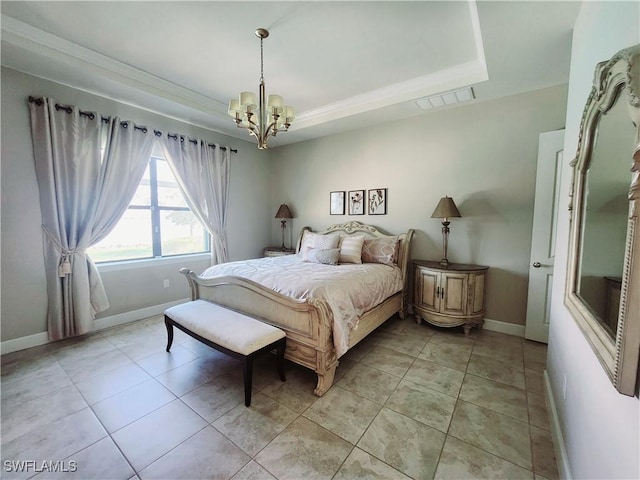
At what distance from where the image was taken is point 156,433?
1.66 m

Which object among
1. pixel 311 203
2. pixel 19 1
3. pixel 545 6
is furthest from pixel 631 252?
pixel 311 203

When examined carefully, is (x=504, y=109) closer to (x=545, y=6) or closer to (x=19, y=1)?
(x=545, y=6)

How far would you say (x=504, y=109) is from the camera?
300 cm

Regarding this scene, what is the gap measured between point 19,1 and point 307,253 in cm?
326

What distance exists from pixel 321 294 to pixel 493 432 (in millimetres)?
1419

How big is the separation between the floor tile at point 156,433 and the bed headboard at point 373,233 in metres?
2.73

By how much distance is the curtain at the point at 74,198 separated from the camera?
8.89ft

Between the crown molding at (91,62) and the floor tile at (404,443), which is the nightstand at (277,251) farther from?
the floor tile at (404,443)

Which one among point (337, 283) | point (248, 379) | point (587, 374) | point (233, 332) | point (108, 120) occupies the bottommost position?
point (248, 379)

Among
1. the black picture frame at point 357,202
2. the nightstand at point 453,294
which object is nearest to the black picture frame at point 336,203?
the black picture frame at point 357,202

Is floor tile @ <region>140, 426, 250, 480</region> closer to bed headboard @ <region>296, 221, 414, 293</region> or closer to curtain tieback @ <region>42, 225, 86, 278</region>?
curtain tieback @ <region>42, 225, 86, 278</region>

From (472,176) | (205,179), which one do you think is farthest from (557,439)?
(205,179)

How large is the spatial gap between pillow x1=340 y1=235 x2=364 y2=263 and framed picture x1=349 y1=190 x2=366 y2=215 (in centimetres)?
68

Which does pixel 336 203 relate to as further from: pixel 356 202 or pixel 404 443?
pixel 404 443
